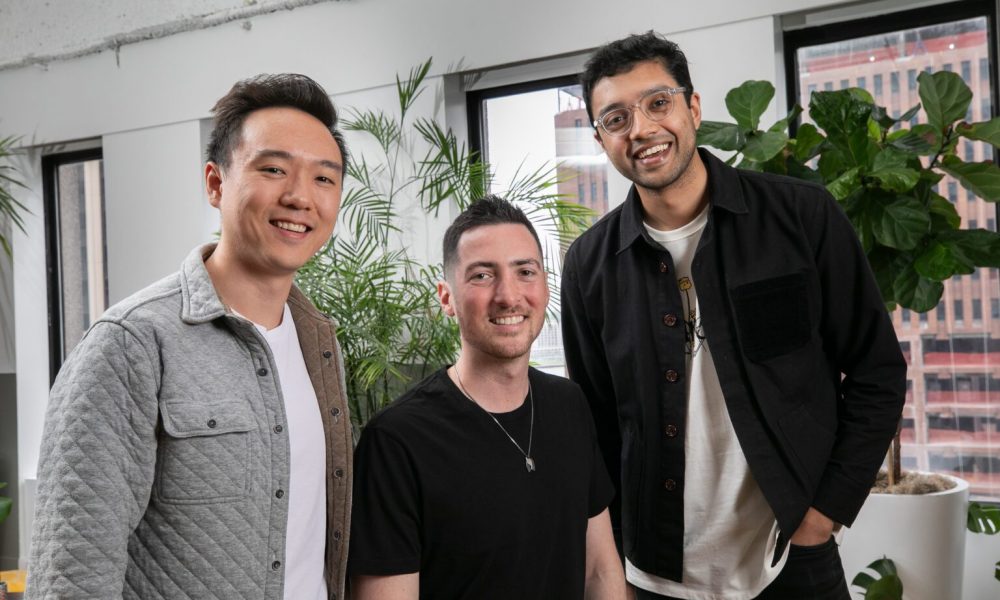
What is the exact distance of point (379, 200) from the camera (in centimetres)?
430

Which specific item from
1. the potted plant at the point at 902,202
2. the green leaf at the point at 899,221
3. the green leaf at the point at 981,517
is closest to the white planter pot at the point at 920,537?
the potted plant at the point at 902,202

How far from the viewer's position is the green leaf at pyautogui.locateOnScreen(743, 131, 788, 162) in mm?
2860

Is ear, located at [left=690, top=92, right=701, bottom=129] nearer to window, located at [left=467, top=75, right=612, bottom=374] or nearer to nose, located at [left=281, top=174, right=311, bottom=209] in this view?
nose, located at [left=281, top=174, right=311, bottom=209]

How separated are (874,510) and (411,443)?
199cm

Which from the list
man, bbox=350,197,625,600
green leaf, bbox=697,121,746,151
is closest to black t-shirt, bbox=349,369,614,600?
man, bbox=350,197,625,600

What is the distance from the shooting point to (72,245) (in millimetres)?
5777

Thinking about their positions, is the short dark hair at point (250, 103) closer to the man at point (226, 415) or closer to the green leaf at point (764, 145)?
the man at point (226, 415)

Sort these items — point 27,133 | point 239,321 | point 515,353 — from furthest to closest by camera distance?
point 27,133
point 515,353
point 239,321

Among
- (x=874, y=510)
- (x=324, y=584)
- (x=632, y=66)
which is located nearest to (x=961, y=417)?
(x=874, y=510)

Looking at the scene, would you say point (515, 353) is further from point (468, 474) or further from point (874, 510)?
point (874, 510)

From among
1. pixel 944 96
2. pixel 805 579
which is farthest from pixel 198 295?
pixel 944 96

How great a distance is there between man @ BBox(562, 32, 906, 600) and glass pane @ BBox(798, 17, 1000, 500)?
1.82 m

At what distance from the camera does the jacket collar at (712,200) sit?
193 cm

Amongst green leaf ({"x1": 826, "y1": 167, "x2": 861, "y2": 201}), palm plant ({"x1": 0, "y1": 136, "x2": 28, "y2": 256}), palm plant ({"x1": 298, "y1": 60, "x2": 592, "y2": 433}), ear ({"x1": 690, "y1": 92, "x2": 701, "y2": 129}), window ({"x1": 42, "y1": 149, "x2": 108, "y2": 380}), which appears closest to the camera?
ear ({"x1": 690, "y1": 92, "x2": 701, "y2": 129})
